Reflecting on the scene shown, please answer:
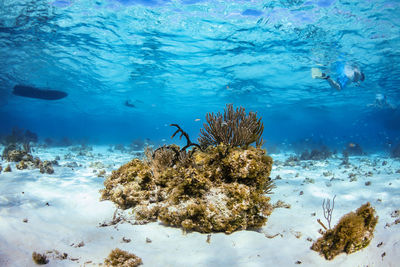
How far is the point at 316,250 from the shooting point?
136 inches

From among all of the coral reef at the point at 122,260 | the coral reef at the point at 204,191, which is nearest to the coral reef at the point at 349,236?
the coral reef at the point at 204,191

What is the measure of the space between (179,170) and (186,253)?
6.24 feet

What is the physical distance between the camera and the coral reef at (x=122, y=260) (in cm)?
298

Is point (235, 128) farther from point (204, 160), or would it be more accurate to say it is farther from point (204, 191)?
point (204, 191)

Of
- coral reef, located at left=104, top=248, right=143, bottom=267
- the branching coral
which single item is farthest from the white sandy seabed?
the branching coral

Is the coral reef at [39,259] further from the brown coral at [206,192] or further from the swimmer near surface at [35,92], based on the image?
the swimmer near surface at [35,92]

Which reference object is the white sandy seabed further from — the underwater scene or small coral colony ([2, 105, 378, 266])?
small coral colony ([2, 105, 378, 266])

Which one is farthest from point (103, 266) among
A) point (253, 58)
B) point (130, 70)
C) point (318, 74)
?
point (130, 70)

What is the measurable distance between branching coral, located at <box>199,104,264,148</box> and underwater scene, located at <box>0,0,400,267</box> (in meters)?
0.04

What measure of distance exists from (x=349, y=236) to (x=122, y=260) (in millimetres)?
3530

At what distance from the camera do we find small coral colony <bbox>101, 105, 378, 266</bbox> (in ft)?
11.2

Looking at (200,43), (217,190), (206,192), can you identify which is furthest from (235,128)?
(200,43)

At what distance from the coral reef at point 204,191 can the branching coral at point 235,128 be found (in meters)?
0.55

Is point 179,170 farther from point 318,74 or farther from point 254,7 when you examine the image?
point 254,7
